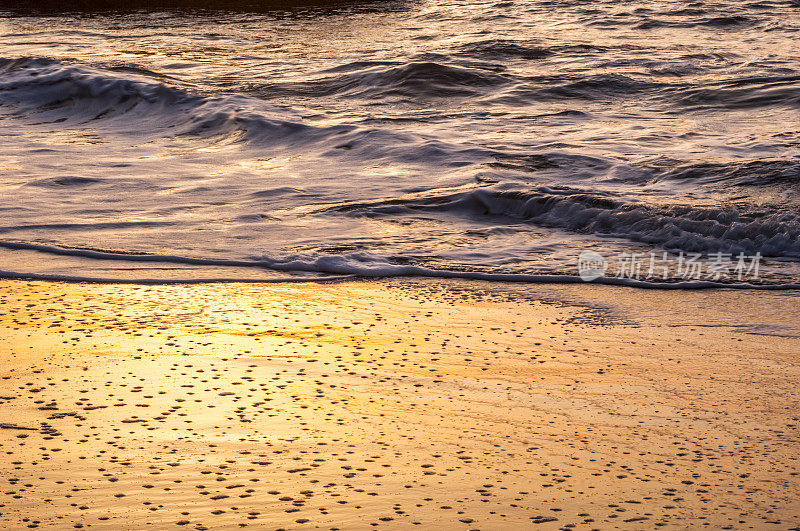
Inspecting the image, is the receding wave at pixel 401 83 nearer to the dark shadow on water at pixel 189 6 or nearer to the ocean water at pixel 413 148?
the ocean water at pixel 413 148

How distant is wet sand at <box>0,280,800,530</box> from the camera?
8.43ft

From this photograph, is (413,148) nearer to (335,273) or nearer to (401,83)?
(335,273)

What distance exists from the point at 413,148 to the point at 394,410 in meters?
5.45

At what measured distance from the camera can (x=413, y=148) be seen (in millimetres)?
8414

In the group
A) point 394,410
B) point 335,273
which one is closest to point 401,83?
point 335,273

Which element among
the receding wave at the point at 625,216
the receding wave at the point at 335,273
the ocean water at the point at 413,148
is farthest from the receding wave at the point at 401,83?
the receding wave at the point at 335,273

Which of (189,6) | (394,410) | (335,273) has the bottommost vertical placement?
(394,410)

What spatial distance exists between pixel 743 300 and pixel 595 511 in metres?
2.32

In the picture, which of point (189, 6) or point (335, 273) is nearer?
point (335, 273)

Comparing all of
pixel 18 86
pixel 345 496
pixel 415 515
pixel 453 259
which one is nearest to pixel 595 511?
pixel 415 515

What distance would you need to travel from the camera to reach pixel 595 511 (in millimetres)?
2547

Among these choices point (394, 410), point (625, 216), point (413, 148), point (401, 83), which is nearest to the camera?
point (394, 410)

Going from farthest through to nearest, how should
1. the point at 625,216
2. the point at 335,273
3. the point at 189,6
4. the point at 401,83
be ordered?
the point at 189,6
the point at 401,83
the point at 625,216
the point at 335,273

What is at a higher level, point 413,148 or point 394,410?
point 413,148
